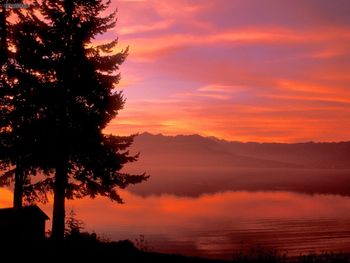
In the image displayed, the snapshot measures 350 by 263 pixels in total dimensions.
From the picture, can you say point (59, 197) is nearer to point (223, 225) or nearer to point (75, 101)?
point (75, 101)

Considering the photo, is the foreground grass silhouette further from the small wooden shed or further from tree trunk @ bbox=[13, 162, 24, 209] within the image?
tree trunk @ bbox=[13, 162, 24, 209]

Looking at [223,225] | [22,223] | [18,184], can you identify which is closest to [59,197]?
[22,223]

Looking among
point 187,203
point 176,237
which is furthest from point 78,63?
point 187,203

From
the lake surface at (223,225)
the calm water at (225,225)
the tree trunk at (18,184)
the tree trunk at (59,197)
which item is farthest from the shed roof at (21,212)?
the lake surface at (223,225)

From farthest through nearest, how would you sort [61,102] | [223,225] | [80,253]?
[223,225] → [61,102] → [80,253]

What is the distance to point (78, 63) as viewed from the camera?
22.2 meters

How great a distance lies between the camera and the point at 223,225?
64.7 meters

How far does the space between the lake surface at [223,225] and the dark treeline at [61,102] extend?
56.0ft

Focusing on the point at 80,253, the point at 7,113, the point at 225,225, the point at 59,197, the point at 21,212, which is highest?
the point at 7,113

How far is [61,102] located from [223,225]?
4728 centimetres

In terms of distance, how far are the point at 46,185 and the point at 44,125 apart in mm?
3367

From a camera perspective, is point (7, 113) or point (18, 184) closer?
point (7, 113)

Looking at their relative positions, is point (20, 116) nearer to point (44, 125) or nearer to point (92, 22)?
point (44, 125)

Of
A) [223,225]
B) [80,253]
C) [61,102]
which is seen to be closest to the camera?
[80,253]
